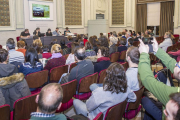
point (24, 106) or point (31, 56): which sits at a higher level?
point (31, 56)

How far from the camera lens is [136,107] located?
243 cm

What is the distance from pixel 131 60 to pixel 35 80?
64.7 inches

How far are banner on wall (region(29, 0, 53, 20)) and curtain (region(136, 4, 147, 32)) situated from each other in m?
6.88

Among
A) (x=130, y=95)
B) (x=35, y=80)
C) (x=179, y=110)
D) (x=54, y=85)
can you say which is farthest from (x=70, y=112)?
(x=179, y=110)

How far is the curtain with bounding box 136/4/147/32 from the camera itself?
14.3 m

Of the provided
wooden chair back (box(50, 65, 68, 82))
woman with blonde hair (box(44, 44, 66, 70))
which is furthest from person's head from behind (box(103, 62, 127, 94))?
woman with blonde hair (box(44, 44, 66, 70))

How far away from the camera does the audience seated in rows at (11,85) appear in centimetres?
226

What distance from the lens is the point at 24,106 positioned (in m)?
2.05

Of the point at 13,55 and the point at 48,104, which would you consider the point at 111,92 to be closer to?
the point at 48,104

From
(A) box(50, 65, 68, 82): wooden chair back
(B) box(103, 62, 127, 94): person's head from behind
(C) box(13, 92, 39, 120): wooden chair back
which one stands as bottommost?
(C) box(13, 92, 39, 120): wooden chair back

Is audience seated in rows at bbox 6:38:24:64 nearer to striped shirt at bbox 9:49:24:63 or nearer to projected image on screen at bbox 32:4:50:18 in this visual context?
striped shirt at bbox 9:49:24:63

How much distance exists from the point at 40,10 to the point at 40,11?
58mm

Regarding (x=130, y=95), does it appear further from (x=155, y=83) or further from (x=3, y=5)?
(x=3, y=5)

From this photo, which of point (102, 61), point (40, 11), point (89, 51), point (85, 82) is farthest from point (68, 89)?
point (40, 11)
